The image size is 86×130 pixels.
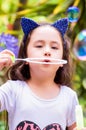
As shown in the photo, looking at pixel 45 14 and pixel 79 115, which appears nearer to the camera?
pixel 79 115

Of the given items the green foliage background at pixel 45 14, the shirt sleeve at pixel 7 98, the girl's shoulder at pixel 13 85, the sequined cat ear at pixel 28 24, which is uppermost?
the green foliage background at pixel 45 14

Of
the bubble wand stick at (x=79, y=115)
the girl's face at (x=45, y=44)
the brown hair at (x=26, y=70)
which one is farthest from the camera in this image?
the brown hair at (x=26, y=70)

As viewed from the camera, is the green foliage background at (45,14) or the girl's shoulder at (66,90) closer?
the girl's shoulder at (66,90)

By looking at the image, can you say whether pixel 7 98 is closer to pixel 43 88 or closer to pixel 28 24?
pixel 43 88

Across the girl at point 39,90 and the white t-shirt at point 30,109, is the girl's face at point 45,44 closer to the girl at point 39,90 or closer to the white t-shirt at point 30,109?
the girl at point 39,90

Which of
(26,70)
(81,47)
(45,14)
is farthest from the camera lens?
(45,14)

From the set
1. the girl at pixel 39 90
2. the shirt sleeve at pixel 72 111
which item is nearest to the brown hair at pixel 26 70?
the girl at pixel 39 90

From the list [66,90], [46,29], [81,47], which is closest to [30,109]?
[66,90]

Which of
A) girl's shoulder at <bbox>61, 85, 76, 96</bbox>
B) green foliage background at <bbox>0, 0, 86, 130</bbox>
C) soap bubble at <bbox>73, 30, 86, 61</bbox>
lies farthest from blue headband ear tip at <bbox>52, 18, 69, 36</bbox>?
green foliage background at <bbox>0, 0, 86, 130</bbox>

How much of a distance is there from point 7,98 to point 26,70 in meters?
0.19

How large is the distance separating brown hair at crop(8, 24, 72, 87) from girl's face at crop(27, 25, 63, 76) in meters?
0.04

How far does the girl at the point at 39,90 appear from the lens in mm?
1633

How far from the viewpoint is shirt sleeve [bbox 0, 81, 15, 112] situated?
63.8 inches

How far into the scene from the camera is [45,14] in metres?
4.11
